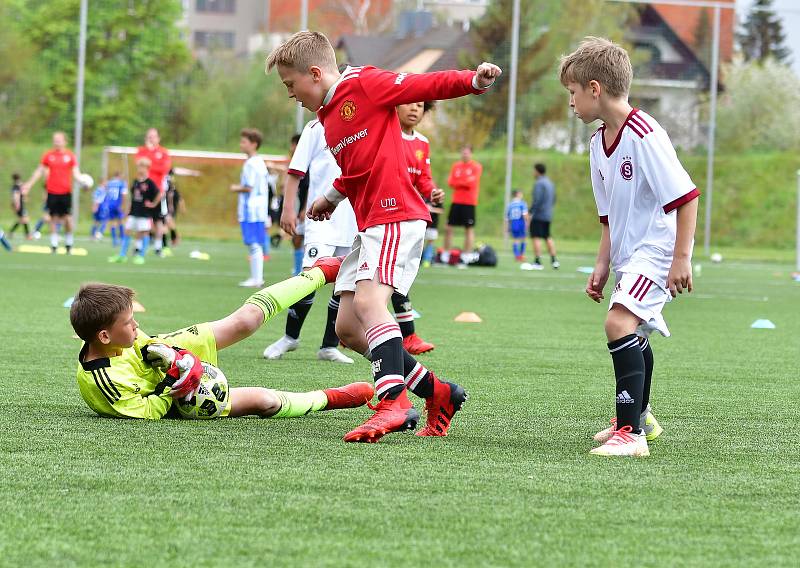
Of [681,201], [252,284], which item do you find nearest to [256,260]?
[252,284]

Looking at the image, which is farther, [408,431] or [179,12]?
[179,12]

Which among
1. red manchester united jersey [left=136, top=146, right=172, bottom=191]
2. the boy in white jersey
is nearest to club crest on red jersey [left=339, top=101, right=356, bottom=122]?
the boy in white jersey

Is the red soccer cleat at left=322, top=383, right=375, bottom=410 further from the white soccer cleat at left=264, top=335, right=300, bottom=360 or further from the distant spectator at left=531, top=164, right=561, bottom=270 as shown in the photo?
the distant spectator at left=531, top=164, right=561, bottom=270

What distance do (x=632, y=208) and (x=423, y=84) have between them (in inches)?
36.5

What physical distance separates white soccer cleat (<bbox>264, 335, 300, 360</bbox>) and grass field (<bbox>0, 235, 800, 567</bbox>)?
0.21 ft

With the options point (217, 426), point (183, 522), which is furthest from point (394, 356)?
point (183, 522)

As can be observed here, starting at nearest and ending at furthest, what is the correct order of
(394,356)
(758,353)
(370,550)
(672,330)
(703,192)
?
(370,550) < (394,356) < (758,353) < (672,330) < (703,192)

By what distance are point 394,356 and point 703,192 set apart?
2547cm

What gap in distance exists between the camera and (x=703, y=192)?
29516 millimetres

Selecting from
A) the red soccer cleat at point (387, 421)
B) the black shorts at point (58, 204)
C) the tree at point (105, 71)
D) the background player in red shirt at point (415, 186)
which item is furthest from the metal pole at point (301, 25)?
the red soccer cleat at point (387, 421)

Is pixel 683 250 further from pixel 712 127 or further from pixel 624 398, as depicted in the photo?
pixel 712 127

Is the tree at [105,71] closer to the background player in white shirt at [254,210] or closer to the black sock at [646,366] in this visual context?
the background player in white shirt at [254,210]

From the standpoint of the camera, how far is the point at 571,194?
106 ft

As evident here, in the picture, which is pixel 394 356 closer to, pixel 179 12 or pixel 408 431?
pixel 408 431
